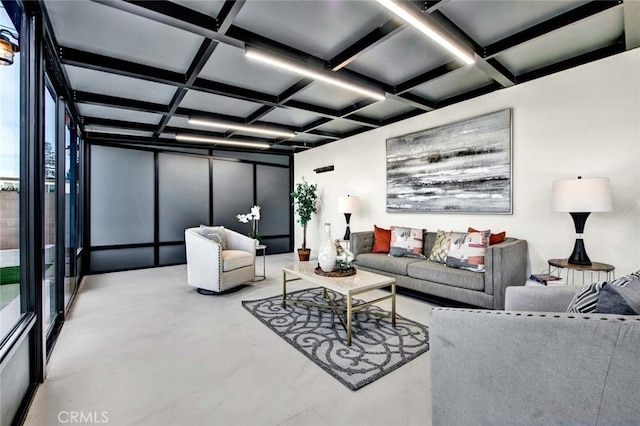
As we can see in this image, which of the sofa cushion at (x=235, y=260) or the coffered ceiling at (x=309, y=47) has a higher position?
the coffered ceiling at (x=309, y=47)

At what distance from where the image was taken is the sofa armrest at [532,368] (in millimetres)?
932

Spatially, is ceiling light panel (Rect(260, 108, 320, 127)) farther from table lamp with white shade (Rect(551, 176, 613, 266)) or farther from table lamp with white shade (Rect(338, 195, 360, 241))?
table lamp with white shade (Rect(551, 176, 613, 266))

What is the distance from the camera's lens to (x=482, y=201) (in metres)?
3.64

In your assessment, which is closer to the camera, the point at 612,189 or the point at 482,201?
the point at 612,189

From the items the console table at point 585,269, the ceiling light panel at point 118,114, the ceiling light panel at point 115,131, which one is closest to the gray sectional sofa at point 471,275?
the console table at point 585,269

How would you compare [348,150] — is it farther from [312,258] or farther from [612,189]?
[612,189]

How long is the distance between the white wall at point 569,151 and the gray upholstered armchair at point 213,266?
2.83m

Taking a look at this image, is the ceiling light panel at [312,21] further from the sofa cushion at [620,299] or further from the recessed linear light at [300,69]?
the sofa cushion at [620,299]

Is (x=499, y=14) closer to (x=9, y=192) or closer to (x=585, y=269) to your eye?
(x=585, y=269)

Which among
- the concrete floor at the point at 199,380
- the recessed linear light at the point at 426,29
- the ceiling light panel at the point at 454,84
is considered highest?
the ceiling light panel at the point at 454,84

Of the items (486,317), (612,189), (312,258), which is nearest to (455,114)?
(612,189)

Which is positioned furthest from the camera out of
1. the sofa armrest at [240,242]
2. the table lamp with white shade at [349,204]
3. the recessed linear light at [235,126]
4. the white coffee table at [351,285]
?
the table lamp with white shade at [349,204]

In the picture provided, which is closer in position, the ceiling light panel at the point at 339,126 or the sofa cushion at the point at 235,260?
the sofa cushion at the point at 235,260

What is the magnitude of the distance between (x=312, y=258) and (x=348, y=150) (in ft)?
8.53
